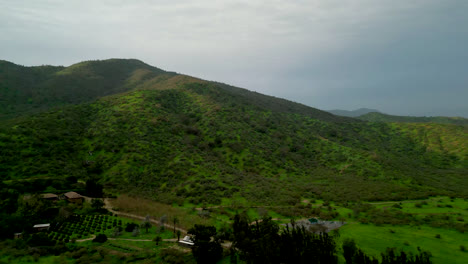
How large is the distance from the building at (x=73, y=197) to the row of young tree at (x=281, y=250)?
29452 millimetres

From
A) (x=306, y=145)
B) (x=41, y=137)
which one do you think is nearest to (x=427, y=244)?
(x=306, y=145)

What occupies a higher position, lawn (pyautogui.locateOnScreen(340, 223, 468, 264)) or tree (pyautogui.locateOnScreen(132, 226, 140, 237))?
lawn (pyautogui.locateOnScreen(340, 223, 468, 264))

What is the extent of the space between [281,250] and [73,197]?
40.8 meters

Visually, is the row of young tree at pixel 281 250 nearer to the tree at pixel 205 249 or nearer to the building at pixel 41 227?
the tree at pixel 205 249

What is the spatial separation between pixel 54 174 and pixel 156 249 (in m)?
39.2

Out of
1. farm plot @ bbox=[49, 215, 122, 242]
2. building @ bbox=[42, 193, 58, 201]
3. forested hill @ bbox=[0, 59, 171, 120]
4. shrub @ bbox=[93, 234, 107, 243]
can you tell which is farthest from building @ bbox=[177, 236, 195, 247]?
forested hill @ bbox=[0, 59, 171, 120]

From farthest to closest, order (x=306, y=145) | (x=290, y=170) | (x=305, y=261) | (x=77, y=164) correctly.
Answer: (x=306, y=145), (x=290, y=170), (x=77, y=164), (x=305, y=261)

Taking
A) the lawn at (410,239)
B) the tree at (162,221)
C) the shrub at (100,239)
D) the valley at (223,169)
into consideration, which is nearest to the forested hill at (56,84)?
the valley at (223,169)

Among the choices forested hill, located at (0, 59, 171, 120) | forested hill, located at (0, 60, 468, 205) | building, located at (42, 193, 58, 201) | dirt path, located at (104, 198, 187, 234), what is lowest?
dirt path, located at (104, 198, 187, 234)

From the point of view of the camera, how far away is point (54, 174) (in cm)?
5619

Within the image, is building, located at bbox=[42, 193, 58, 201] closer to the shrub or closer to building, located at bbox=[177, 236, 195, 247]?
the shrub

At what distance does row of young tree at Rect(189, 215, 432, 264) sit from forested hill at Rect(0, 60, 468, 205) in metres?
19.9

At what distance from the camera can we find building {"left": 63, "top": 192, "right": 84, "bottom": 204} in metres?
47.5

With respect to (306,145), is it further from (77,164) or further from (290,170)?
(77,164)
